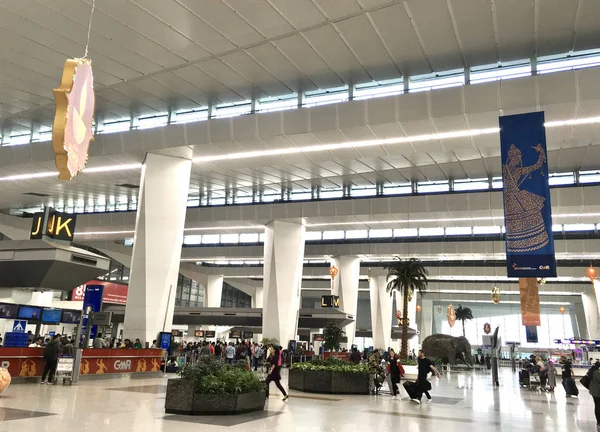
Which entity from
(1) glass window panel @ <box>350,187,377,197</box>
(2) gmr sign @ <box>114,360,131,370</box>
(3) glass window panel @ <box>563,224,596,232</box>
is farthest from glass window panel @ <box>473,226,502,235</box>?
(2) gmr sign @ <box>114,360,131,370</box>

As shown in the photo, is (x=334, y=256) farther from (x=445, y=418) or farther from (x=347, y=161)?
(x=445, y=418)

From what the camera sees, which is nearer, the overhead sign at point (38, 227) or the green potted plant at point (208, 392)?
the green potted plant at point (208, 392)

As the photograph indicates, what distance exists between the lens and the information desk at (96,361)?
48.2ft

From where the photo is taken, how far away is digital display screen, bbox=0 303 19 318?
18.4 meters

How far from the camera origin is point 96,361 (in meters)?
17.4

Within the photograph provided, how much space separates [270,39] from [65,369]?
12.0 meters

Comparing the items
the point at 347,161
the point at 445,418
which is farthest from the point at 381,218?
the point at 445,418

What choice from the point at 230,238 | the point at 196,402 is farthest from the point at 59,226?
the point at 230,238

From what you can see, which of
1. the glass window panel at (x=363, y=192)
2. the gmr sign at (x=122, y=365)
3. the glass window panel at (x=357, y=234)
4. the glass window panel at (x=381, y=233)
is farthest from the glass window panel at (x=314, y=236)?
the gmr sign at (x=122, y=365)

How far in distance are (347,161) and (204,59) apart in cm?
849

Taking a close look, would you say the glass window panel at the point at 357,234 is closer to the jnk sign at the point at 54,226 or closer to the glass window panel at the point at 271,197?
the glass window panel at the point at 271,197

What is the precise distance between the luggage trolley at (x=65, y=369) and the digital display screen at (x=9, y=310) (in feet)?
15.0

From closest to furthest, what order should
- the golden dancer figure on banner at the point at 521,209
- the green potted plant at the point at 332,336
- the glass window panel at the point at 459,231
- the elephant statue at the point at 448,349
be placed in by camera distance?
the golden dancer figure on banner at the point at 521,209
the green potted plant at the point at 332,336
the glass window panel at the point at 459,231
the elephant statue at the point at 448,349

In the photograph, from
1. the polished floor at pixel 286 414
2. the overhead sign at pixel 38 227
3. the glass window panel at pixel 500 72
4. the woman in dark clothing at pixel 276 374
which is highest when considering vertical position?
the glass window panel at pixel 500 72
